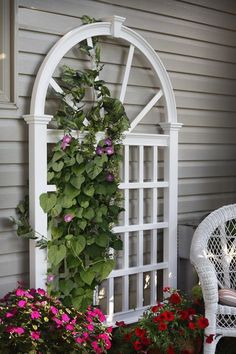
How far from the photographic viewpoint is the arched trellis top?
10.1 feet

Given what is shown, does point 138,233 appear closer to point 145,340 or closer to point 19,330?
point 145,340

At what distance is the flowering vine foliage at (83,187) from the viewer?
3.15m

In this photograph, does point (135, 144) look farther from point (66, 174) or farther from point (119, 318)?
point (119, 318)

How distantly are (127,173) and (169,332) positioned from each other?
3.33 feet

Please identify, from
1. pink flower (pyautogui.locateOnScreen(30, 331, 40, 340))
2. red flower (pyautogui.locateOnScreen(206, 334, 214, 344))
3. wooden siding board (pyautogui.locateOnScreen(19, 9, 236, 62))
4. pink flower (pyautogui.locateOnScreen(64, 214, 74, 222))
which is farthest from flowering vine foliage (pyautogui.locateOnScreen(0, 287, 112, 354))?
wooden siding board (pyautogui.locateOnScreen(19, 9, 236, 62))

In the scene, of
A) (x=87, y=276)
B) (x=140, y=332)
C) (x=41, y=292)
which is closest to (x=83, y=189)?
(x=87, y=276)

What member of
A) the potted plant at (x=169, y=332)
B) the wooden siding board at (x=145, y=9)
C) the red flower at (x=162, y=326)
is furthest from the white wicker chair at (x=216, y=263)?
the wooden siding board at (x=145, y=9)

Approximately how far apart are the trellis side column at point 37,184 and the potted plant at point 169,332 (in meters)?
0.61

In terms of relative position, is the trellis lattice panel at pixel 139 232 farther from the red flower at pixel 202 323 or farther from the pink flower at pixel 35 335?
the pink flower at pixel 35 335

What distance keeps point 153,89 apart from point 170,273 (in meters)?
1.25

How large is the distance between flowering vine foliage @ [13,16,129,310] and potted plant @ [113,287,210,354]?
350 millimetres

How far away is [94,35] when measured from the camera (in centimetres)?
330

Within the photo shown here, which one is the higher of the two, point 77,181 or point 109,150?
point 109,150

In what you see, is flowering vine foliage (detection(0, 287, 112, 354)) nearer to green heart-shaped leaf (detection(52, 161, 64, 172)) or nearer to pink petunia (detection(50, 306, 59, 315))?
pink petunia (detection(50, 306, 59, 315))
